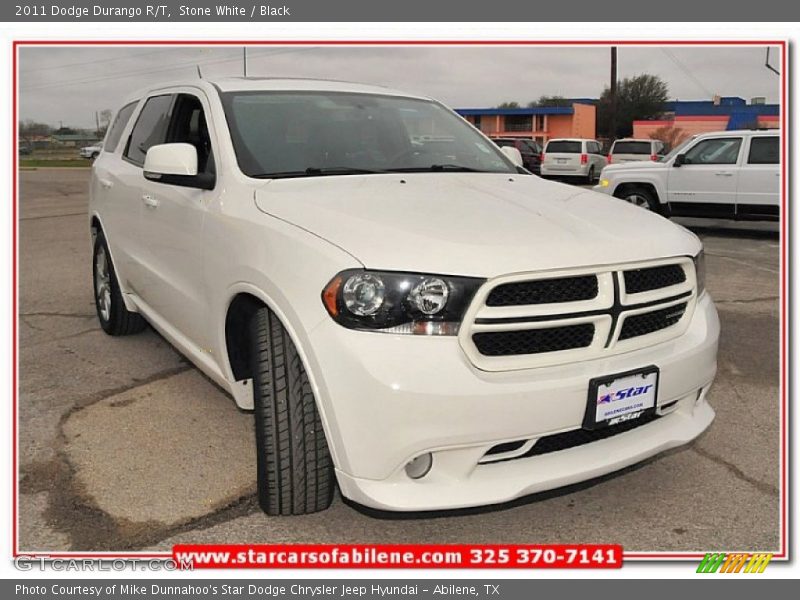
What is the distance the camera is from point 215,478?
3.32m

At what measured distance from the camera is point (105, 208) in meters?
5.17

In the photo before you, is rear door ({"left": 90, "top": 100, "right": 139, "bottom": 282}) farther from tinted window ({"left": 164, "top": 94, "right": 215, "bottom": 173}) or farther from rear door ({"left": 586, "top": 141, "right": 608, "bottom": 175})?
rear door ({"left": 586, "top": 141, "right": 608, "bottom": 175})

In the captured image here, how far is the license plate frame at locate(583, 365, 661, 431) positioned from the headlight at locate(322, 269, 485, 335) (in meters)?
0.54

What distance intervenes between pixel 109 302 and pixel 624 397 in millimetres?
3965

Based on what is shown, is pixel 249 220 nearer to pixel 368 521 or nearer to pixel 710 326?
pixel 368 521

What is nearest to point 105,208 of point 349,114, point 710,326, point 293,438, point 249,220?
point 349,114

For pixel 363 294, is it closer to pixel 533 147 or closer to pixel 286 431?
pixel 286 431

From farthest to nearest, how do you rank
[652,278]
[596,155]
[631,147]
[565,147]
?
[596,155] < [565,147] < [631,147] < [652,278]

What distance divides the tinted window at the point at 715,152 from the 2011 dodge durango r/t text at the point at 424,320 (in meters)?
9.22

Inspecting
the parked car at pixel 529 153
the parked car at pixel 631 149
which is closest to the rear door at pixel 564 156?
the parked car at pixel 631 149

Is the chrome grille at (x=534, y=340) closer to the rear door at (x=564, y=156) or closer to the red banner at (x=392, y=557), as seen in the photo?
the red banner at (x=392, y=557)

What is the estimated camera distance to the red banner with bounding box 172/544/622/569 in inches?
108

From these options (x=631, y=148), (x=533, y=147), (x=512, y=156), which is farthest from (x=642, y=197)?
(x=533, y=147)

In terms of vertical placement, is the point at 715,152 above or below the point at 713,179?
above
